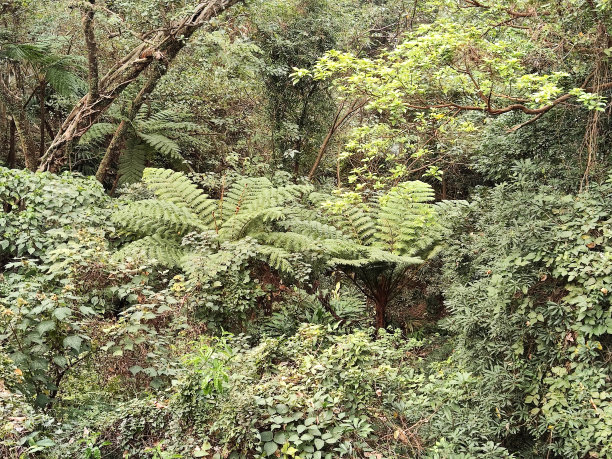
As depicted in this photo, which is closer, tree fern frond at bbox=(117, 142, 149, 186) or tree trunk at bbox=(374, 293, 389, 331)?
tree trunk at bbox=(374, 293, 389, 331)

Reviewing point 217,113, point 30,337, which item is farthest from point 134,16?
point 30,337

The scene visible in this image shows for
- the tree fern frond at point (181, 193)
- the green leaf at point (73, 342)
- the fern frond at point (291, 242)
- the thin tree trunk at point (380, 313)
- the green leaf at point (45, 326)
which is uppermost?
the tree fern frond at point (181, 193)

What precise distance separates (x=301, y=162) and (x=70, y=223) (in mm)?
4689

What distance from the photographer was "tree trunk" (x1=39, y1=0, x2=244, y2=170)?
19.3ft

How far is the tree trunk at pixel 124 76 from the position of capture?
588cm

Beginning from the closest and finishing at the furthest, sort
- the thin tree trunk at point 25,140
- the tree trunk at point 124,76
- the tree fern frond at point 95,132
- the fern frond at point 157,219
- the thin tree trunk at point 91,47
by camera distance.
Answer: the fern frond at point 157,219
the thin tree trunk at point 91,47
the tree trunk at point 124,76
the thin tree trunk at point 25,140
the tree fern frond at point 95,132

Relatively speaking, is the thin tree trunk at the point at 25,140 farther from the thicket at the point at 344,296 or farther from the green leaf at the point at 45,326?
the green leaf at the point at 45,326

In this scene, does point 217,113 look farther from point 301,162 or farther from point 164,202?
point 164,202

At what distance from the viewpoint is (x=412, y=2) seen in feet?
29.1

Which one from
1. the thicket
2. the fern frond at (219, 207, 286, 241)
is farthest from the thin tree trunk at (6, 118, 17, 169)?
the fern frond at (219, 207, 286, 241)

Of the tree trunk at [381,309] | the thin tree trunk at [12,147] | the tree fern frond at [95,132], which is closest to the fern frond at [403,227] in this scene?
the tree trunk at [381,309]

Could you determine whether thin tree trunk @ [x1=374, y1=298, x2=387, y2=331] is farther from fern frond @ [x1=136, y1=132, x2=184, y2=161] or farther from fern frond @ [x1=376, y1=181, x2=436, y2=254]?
fern frond @ [x1=136, y1=132, x2=184, y2=161]

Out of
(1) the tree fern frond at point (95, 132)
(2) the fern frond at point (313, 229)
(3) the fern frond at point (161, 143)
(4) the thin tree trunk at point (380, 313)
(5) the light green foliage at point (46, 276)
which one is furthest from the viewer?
(3) the fern frond at point (161, 143)

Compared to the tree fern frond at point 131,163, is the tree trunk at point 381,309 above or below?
→ below
